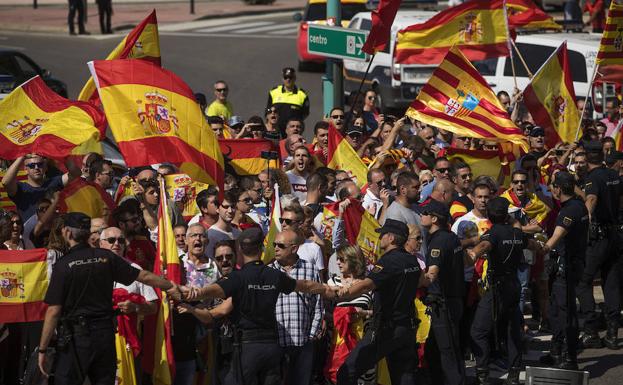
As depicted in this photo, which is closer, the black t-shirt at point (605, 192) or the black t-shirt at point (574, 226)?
the black t-shirt at point (574, 226)

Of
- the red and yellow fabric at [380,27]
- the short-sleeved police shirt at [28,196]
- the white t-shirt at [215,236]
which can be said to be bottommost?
the white t-shirt at [215,236]

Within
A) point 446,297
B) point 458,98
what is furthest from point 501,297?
point 458,98

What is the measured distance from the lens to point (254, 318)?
10.1 metres

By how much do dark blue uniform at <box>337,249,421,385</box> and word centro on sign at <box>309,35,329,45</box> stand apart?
220 inches

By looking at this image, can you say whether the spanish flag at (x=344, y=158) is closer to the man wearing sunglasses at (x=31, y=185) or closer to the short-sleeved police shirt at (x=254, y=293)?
the man wearing sunglasses at (x=31, y=185)

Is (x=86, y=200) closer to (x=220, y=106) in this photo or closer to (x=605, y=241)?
(x=605, y=241)

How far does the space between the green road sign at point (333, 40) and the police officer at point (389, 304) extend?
5.37 metres

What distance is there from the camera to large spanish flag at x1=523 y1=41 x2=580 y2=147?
52.9 feet

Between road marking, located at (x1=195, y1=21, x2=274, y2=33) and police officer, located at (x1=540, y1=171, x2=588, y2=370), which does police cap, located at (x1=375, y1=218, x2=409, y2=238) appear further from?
road marking, located at (x1=195, y1=21, x2=274, y2=33)

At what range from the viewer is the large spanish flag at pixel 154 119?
1136cm

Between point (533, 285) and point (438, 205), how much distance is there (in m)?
3.10

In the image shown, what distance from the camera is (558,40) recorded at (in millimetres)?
22891

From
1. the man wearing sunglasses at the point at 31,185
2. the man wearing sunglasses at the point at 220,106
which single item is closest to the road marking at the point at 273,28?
the man wearing sunglasses at the point at 220,106

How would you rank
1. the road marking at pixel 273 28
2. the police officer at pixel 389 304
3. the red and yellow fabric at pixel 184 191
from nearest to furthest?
the police officer at pixel 389 304, the red and yellow fabric at pixel 184 191, the road marking at pixel 273 28
